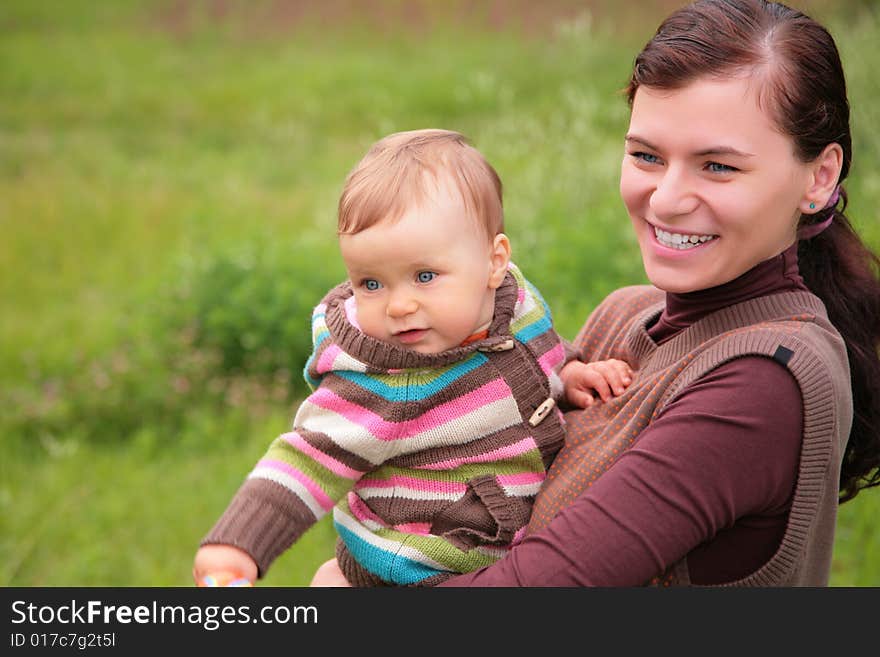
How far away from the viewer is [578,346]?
8.61ft

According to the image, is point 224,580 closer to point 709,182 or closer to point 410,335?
point 410,335

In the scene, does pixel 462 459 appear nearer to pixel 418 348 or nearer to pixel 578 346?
pixel 418 348

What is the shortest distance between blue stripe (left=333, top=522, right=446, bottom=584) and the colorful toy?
0.30 metres

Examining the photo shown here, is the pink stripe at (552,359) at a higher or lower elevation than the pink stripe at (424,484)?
higher

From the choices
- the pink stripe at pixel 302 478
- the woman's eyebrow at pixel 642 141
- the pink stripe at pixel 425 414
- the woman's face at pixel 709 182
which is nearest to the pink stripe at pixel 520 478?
the pink stripe at pixel 425 414

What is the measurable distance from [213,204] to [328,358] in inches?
289

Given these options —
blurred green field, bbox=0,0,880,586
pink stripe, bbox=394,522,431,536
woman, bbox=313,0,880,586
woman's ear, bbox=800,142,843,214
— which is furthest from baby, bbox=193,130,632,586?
blurred green field, bbox=0,0,880,586

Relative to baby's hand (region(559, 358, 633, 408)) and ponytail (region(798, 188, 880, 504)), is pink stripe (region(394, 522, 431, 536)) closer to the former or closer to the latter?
baby's hand (region(559, 358, 633, 408))

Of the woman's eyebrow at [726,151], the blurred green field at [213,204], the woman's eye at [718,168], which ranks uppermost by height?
the woman's eyebrow at [726,151]

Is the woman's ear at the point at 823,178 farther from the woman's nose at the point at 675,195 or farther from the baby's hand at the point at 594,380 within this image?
the baby's hand at the point at 594,380

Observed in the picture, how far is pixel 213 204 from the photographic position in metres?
9.30

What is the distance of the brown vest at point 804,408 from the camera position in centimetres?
193

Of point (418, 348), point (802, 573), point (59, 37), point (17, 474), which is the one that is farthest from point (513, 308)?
point (59, 37)

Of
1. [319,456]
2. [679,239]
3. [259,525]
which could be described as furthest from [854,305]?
[259,525]
